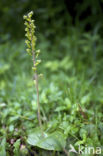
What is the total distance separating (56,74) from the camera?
9.90 feet

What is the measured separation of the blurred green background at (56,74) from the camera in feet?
5.14

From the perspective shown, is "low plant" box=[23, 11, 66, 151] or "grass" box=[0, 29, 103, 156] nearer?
"low plant" box=[23, 11, 66, 151]

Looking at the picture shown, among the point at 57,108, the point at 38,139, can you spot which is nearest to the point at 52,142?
the point at 38,139

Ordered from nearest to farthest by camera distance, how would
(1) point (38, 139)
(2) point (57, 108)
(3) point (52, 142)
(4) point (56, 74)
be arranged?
(3) point (52, 142) → (1) point (38, 139) → (2) point (57, 108) → (4) point (56, 74)

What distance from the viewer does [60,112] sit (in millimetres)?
1804

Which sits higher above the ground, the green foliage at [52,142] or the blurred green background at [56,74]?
the blurred green background at [56,74]

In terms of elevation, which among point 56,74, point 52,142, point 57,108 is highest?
point 56,74

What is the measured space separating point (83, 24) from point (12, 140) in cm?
271

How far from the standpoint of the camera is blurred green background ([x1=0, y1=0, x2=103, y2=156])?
1.57 m

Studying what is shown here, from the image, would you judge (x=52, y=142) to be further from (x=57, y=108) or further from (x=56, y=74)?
(x=56, y=74)

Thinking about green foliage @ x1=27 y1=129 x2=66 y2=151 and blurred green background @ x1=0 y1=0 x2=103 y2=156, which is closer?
green foliage @ x1=27 y1=129 x2=66 y2=151

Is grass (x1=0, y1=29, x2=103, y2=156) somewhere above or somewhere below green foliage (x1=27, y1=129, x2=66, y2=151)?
above

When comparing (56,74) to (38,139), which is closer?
(38,139)

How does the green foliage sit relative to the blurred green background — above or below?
below
